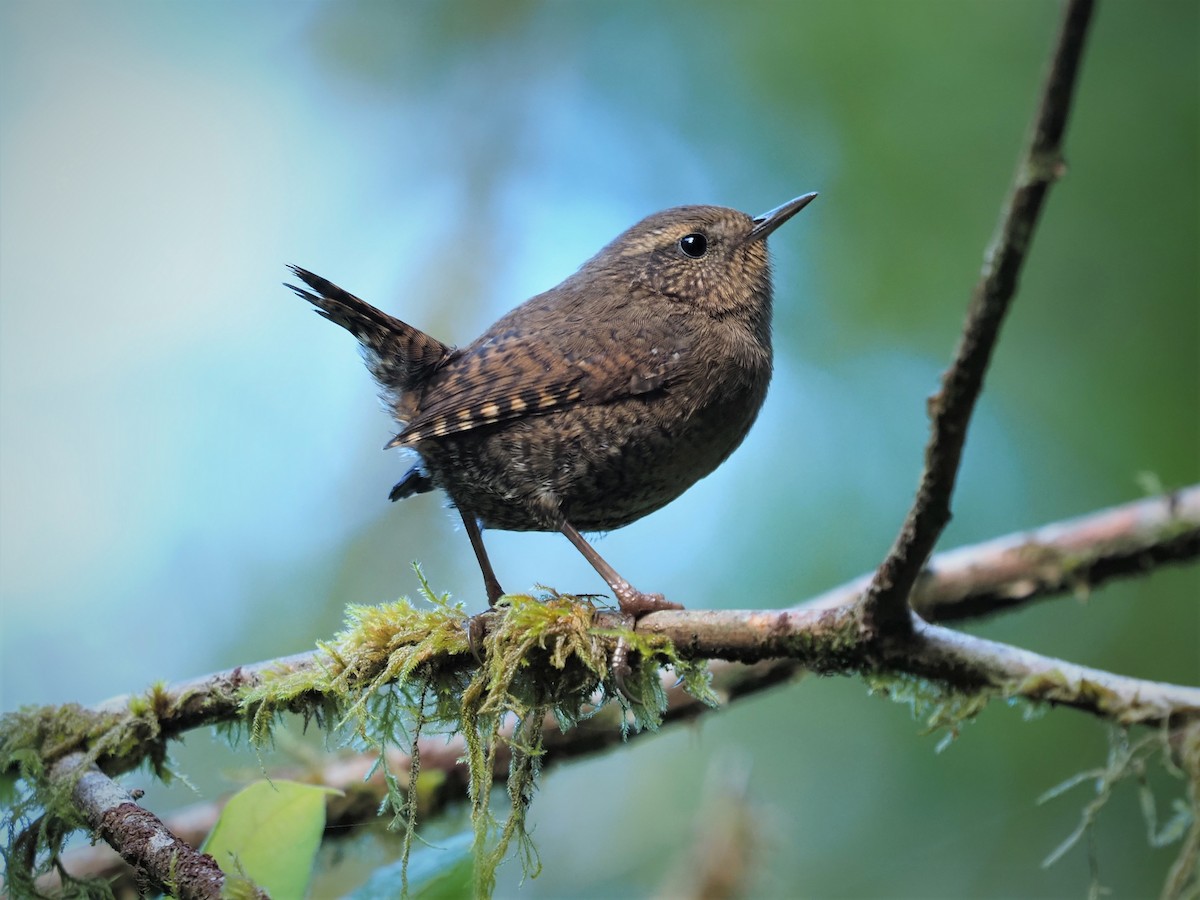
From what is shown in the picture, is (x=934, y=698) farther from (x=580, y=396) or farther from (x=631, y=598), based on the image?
(x=580, y=396)

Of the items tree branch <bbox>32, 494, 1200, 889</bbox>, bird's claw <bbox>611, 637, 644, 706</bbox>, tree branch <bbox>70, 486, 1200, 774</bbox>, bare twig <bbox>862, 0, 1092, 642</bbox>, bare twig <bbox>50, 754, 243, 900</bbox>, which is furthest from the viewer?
Answer: tree branch <bbox>32, 494, 1200, 889</bbox>

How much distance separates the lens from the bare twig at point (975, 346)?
1.29 meters

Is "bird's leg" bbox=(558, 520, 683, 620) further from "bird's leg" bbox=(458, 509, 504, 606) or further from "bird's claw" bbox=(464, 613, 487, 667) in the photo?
"bird's leg" bbox=(458, 509, 504, 606)

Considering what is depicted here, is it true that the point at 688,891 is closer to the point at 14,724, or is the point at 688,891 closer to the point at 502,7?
the point at 14,724

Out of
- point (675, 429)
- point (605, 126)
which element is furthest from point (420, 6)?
point (675, 429)

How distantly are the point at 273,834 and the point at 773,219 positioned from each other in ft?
8.66

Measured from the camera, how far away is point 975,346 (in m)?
1.54

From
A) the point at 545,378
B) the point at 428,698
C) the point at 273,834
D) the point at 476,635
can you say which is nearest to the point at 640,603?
the point at 476,635

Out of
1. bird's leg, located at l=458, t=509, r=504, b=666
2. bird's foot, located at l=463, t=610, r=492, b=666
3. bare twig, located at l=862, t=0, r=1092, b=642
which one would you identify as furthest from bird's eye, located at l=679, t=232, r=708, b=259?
bare twig, located at l=862, t=0, r=1092, b=642

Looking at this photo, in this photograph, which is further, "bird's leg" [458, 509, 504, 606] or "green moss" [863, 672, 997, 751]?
"bird's leg" [458, 509, 504, 606]

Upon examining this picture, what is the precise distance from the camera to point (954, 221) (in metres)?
6.20

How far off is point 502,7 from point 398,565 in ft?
14.1

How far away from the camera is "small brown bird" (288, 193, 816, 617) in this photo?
2988 mm

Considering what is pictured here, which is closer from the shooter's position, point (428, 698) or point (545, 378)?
point (428, 698)
